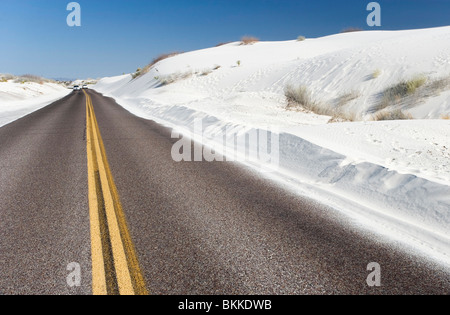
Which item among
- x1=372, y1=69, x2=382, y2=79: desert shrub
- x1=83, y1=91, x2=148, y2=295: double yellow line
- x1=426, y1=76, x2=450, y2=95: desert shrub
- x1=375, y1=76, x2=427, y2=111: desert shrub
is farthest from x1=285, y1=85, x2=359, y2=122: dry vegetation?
x1=83, y1=91, x2=148, y2=295: double yellow line

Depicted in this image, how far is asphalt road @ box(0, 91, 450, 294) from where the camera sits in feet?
10.2

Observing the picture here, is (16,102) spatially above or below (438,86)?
above

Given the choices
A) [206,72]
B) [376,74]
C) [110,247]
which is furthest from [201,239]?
[206,72]

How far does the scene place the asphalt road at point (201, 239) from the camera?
3119mm

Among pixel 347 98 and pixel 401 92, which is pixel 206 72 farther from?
Answer: pixel 401 92

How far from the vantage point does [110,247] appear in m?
3.72

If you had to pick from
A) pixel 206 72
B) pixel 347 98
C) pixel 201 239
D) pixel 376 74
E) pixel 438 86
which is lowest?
pixel 201 239

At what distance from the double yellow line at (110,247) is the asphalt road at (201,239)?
0.26ft

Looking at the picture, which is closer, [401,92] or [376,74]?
[401,92]

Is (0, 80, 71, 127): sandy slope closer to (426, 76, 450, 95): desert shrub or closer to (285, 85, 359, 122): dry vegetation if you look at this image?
(285, 85, 359, 122): dry vegetation

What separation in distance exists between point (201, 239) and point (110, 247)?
3.51ft

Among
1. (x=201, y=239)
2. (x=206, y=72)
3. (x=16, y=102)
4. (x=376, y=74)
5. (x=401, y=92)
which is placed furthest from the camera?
(x=206, y=72)

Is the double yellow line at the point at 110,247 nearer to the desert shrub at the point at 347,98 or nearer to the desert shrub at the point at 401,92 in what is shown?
the desert shrub at the point at 401,92

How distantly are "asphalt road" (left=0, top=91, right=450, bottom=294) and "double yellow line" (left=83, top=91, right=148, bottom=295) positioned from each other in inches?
3.1
